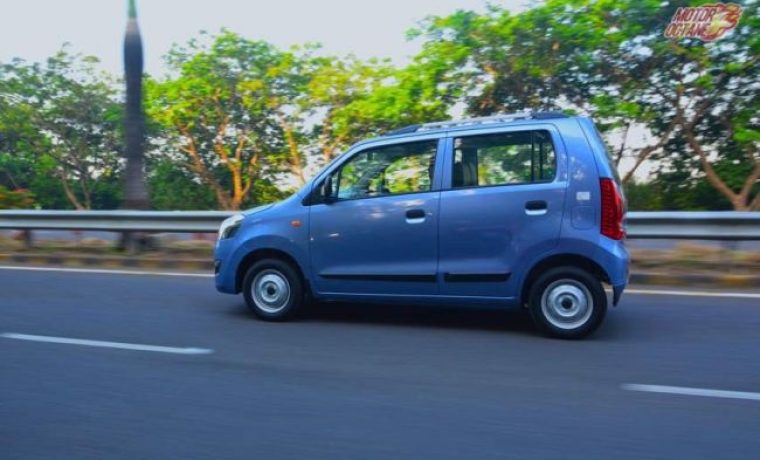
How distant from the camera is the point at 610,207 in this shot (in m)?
5.74

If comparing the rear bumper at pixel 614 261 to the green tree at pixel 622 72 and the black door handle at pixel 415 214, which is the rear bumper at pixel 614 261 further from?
the green tree at pixel 622 72

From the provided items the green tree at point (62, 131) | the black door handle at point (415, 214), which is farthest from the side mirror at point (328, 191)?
the green tree at point (62, 131)

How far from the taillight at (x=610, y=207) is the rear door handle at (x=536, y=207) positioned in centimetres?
46

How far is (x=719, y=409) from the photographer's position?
4336 mm

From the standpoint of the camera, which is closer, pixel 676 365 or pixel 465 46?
→ pixel 676 365

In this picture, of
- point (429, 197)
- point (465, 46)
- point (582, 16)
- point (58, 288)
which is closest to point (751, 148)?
point (582, 16)

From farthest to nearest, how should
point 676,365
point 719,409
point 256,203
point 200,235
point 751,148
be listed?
1. point 256,203
2. point 751,148
3. point 200,235
4. point 676,365
5. point 719,409

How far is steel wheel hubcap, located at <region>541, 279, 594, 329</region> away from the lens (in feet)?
19.4

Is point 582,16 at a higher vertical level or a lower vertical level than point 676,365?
higher

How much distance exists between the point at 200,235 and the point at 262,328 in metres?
5.84

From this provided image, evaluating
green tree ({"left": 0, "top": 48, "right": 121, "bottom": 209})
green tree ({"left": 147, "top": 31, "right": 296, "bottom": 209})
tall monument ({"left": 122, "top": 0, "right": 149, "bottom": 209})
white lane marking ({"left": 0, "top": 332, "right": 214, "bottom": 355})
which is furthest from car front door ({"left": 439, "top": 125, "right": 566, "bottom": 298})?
green tree ({"left": 0, "top": 48, "right": 121, "bottom": 209})

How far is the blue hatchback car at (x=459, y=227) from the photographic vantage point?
5.82 metres

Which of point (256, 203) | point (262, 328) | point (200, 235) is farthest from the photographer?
point (256, 203)

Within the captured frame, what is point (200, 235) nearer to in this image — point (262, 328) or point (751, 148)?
point (262, 328)
